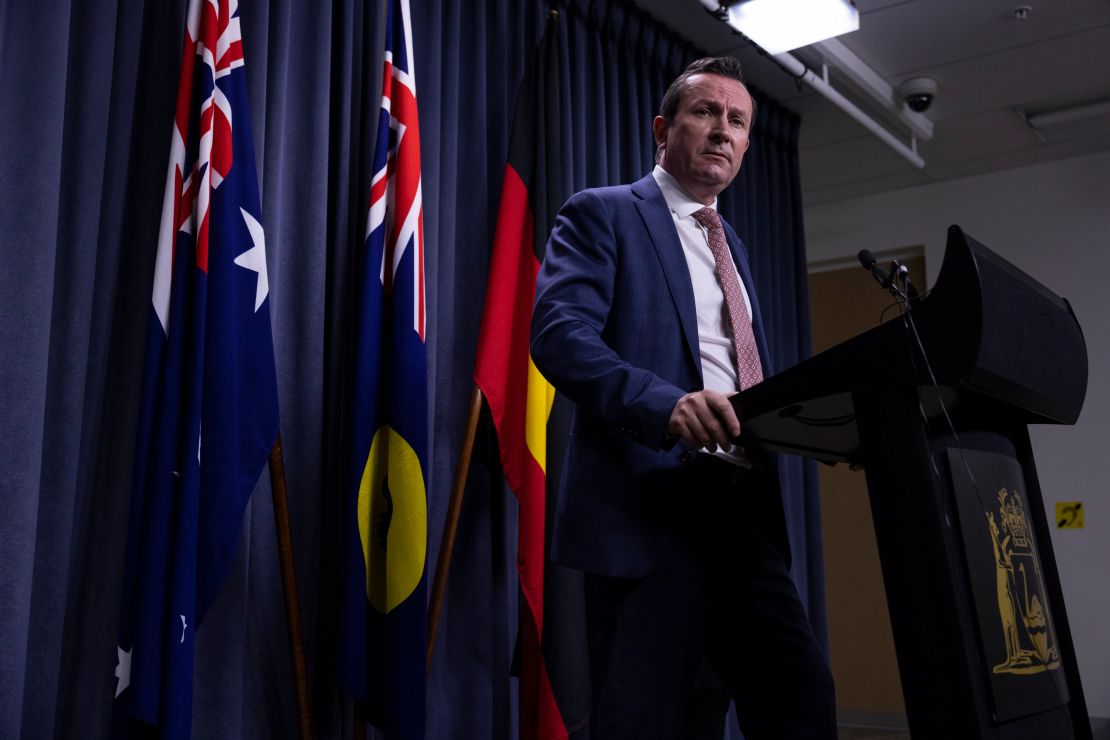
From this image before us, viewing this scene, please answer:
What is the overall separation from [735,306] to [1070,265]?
3.92 m

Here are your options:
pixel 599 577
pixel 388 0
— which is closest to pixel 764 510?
pixel 599 577

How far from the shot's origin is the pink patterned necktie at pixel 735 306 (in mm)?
1531

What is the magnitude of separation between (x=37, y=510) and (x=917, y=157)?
3963 millimetres

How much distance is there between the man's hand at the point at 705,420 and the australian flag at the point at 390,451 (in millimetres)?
1066

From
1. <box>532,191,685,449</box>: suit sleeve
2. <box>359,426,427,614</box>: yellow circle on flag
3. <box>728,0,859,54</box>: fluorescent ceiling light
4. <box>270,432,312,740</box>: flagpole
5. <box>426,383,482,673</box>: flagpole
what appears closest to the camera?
<box>532,191,685,449</box>: suit sleeve

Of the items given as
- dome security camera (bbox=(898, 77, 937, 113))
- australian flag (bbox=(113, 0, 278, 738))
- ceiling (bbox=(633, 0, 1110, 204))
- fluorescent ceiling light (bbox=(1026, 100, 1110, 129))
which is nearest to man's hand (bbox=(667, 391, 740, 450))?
australian flag (bbox=(113, 0, 278, 738))

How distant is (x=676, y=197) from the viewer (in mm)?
1682

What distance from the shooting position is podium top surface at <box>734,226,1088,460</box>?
96 cm

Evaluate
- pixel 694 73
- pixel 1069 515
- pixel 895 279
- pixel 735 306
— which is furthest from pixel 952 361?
pixel 1069 515

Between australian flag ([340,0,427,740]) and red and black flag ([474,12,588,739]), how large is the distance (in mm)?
385

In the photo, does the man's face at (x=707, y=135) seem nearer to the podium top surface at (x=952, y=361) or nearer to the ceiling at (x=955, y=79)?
the podium top surface at (x=952, y=361)

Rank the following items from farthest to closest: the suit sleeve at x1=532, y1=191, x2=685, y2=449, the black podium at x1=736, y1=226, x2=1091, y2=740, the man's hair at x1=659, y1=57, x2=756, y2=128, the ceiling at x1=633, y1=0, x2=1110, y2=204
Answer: the ceiling at x1=633, y1=0, x2=1110, y2=204 < the man's hair at x1=659, y1=57, x2=756, y2=128 < the suit sleeve at x1=532, y1=191, x2=685, y2=449 < the black podium at x1=736, y1=226, x2=1091, y2=740

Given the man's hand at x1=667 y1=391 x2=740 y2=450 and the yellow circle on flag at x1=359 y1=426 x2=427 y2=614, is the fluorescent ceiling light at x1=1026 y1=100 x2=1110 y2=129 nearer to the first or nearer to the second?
the yellow circle on flag at x1=359 y1=426 x2=427 y2=614

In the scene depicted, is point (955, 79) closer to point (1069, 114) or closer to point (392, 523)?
point (1069, 114)
